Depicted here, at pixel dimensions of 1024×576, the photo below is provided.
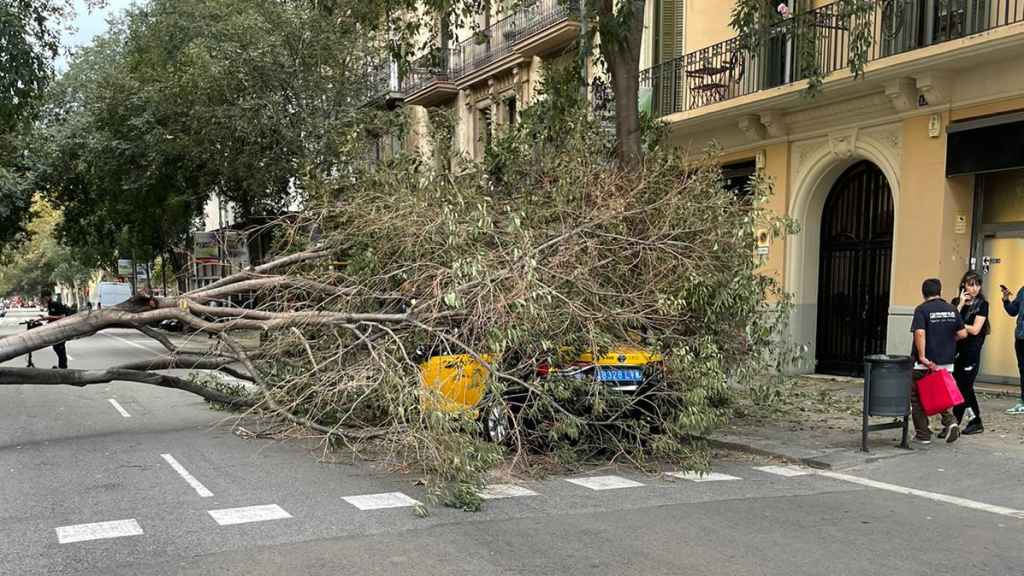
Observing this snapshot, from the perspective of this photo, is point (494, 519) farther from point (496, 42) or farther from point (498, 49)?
point (496, 42)

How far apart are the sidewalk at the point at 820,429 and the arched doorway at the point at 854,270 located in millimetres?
2468

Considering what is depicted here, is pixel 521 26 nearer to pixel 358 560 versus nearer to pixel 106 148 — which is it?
pixel 106 148

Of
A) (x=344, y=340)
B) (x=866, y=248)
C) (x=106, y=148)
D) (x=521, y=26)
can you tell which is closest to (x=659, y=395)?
(x=344, y=340)

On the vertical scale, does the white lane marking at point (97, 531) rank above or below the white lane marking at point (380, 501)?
above

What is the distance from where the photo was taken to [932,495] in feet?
21.7

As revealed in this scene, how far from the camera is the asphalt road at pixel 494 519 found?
477 centimetres

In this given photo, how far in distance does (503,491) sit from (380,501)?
111 cm

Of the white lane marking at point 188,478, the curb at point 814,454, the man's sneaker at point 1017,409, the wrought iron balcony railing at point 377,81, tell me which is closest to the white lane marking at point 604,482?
the curb at point 814,454

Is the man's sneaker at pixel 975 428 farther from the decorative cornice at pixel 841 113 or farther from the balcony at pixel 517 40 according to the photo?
the balcony at pixel 517 40

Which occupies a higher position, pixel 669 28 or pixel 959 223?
pixel 669 28

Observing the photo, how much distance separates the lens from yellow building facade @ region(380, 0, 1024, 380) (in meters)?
11.0

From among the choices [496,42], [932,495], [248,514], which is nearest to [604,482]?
[932,495]

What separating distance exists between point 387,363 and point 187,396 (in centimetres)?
735

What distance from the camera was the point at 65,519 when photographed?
18.8ft
